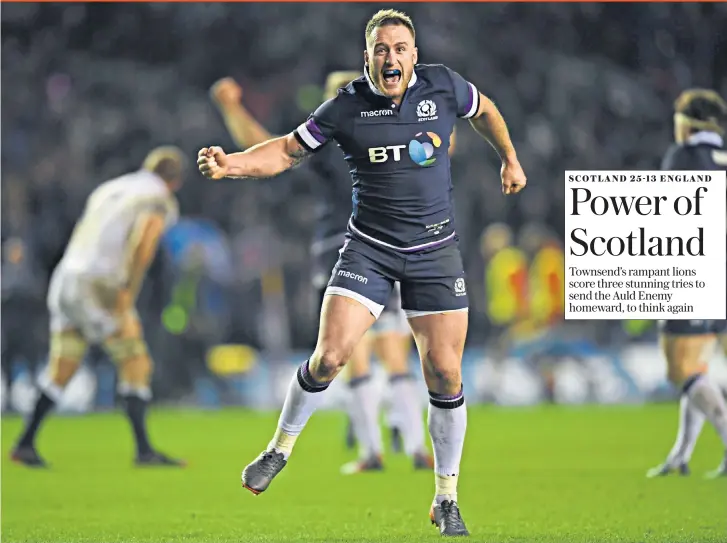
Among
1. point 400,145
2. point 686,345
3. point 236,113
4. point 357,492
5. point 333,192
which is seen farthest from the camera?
point 333,192

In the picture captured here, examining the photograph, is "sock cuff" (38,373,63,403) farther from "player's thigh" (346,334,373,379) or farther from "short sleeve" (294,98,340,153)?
"short sleeve" (294,98,340,153)

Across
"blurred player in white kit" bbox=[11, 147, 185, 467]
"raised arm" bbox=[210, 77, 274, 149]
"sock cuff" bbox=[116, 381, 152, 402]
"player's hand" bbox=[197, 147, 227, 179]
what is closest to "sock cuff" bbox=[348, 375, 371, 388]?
"blurred player in white kit" bbox=[11, 147, 185, 467]

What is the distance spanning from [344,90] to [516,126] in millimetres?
10315

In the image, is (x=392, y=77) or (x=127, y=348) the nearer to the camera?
(x=392, y=77)

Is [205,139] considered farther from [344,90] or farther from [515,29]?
[344,90]

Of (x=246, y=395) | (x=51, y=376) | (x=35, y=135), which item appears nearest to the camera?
(x=51, y=376)

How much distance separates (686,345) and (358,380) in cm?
223

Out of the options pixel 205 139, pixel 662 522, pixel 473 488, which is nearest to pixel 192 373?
pixel 205 139

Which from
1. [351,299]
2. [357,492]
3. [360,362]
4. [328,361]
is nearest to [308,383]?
[328,361]

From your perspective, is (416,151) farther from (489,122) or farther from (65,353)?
(65,353)

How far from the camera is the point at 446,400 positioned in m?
6.35

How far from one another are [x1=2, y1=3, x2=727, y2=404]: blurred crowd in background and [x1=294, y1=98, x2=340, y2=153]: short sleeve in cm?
795

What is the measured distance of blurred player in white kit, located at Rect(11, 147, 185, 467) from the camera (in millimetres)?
10055

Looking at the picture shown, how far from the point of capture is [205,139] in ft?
56.0
